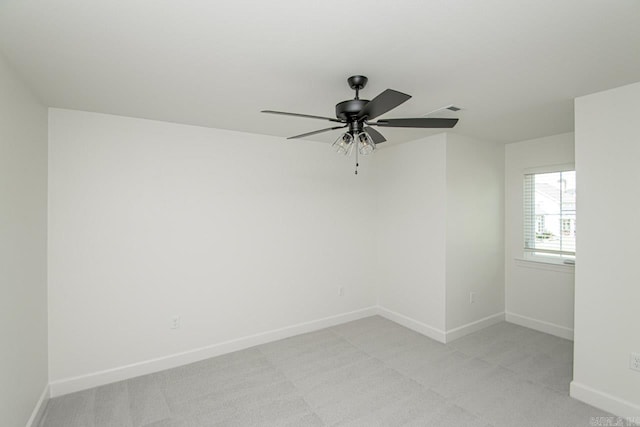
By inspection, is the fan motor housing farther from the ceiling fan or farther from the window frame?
the window frame

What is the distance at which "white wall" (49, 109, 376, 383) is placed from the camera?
2.72m

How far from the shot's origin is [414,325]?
4.04 metres

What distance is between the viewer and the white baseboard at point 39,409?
2.20 m

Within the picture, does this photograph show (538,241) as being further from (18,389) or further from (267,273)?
(18,389)

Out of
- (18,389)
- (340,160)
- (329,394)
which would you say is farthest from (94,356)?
(340,160)

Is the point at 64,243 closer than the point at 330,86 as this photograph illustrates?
No

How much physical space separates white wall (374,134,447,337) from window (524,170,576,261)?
139 centimetres

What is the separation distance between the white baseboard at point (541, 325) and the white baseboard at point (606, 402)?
1.43m

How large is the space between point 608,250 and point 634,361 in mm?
811

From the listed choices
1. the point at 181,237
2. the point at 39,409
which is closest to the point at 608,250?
the point at 181,237

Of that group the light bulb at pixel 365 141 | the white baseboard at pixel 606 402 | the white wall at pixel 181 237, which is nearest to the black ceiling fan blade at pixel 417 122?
the light bulb at pixel 365 141

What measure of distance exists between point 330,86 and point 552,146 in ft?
10.5

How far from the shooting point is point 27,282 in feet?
7.16

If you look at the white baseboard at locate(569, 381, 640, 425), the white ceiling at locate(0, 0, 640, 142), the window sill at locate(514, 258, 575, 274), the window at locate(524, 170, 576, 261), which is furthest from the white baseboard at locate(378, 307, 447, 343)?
the white ceiling at locate(0, 0, 640, 142)
